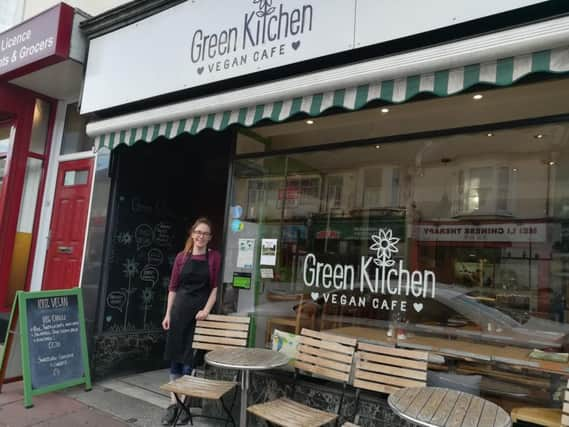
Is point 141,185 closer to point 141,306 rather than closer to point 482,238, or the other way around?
point 141,306

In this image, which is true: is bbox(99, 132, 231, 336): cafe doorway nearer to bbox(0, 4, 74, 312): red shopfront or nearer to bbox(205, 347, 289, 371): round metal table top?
bbox(0, 4, 74, 312): red shopfront

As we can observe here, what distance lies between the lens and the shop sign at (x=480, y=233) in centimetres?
385

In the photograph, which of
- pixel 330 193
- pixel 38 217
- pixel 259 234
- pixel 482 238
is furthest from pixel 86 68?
pixel 482 238

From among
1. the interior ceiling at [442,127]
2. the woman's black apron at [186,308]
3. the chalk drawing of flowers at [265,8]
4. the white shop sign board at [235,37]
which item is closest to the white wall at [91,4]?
the white shop sign board at [235,37]

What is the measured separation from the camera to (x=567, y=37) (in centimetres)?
220

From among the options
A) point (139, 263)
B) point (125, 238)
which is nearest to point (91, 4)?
point (125, 238)

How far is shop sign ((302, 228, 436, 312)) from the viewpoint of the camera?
3.71 meters

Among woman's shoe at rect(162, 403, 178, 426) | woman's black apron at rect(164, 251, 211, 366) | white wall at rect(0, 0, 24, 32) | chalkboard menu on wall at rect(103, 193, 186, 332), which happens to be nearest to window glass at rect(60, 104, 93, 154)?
chalkboard menu on wall at rect(103, 193, 186, 332)

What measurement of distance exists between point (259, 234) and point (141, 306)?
188 cm

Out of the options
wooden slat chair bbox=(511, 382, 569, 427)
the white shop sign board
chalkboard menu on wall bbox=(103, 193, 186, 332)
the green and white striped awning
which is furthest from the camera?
chalkboard menu on wall bbox=(103, 193, 186, 332)

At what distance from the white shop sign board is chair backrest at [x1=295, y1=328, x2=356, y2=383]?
2.14 m

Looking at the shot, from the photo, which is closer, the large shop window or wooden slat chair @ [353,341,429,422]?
wooden slat chair @ [353,341,429,422]

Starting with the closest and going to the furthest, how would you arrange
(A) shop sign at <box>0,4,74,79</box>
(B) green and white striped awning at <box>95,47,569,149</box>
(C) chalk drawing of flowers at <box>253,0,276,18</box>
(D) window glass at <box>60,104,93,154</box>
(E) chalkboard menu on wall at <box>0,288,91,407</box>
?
(B) green and white striped awning at <box>95,47,569,149</box> < (C) chalk drawing of flowers at <box>253,0,276,18</box> < (E) chalkboard menu on wall at <box>0,288,91,407</box> < (A) shop sign at <box>0,4,74,79</box> < (D) window glass at <box>60,104,93,154</box>

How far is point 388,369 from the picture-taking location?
298 cm
